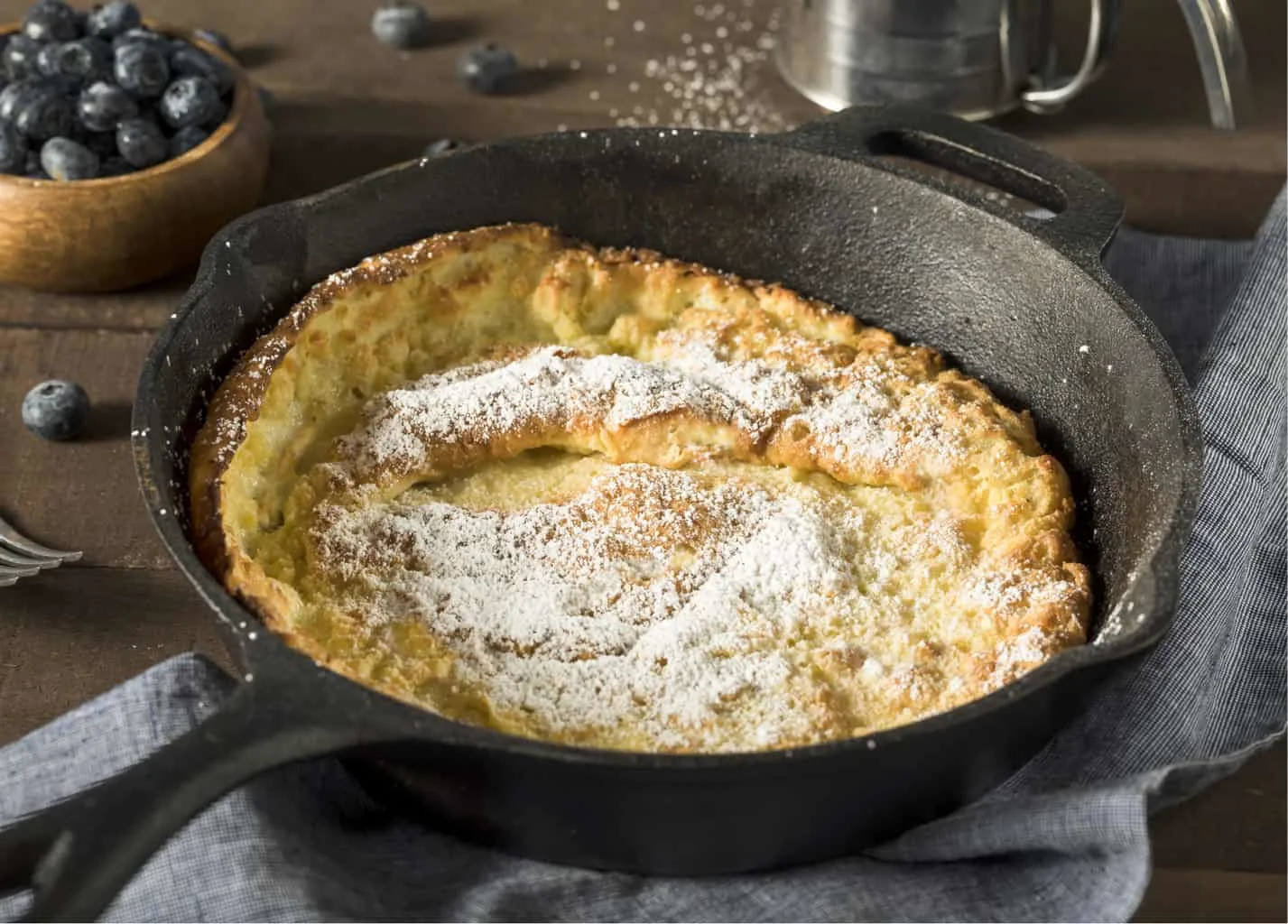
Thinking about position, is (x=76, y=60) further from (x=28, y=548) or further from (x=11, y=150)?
(x=28, y=548)

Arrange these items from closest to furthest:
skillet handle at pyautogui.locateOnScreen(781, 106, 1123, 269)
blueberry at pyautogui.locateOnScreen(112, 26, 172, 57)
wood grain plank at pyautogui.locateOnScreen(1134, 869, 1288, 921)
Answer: wood grain plank at pyautogui.locateOnScreen(1134, 869, 1288, 921) → skillet handle at pyautogui.locateOnScreen(781, 106, 1123, 269) → blueberry at pyautogui.locateOnScreen(112, 26, 172, 57)

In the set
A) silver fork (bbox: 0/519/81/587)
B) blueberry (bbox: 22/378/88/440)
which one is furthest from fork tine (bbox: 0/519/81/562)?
blueberry (bbox: 22/378/88/440)

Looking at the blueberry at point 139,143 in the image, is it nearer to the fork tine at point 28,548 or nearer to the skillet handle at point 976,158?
the fork tine at point 28,548

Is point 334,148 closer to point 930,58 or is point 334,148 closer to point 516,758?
point 930,58

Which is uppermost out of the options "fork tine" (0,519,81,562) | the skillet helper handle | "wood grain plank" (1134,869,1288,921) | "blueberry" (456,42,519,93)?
the skillet helper handle

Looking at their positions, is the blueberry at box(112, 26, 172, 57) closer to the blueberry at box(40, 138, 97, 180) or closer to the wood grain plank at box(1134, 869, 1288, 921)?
the blueberry at box(40, 138, 97, 180)

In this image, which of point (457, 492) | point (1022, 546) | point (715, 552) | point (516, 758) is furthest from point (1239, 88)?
point (516, 758)

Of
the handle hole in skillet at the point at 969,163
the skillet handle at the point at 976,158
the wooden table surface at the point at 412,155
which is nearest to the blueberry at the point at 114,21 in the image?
the wooden table surface at the point at 412,155
